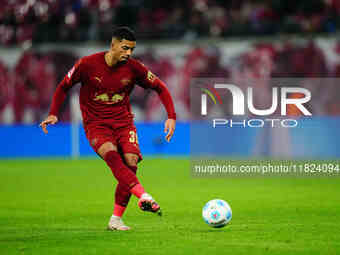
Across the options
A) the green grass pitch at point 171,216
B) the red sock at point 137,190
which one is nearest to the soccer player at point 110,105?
the red sock at point 137,190

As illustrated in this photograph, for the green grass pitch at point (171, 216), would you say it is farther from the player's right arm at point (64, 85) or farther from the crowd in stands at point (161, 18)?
the crowd in stands at point (161, 18)

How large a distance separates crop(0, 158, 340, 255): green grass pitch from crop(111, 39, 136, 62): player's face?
1.89 m

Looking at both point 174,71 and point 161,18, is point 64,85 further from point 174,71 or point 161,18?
point 161,18

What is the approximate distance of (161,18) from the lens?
26.5 meters

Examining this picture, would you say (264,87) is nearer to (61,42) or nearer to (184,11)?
(184,11)

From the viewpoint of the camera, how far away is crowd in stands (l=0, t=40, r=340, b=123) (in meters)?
25.3

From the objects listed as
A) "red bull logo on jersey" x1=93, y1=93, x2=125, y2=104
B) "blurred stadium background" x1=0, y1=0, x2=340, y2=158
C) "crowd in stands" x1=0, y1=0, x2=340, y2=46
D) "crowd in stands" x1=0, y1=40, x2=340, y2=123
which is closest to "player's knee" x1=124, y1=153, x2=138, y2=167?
"red bull logo on jersey" x1=93, y1=93, x2=125, y2=104

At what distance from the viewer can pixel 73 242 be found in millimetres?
7625

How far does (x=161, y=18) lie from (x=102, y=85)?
59.9 ft

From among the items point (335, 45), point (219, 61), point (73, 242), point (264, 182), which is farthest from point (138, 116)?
point (73, 242)

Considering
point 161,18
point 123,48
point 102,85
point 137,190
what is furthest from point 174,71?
point 137,190

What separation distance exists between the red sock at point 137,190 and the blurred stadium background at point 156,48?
15.3 m

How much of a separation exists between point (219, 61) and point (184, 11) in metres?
2.10

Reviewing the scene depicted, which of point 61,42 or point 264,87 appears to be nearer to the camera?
point 264,87
